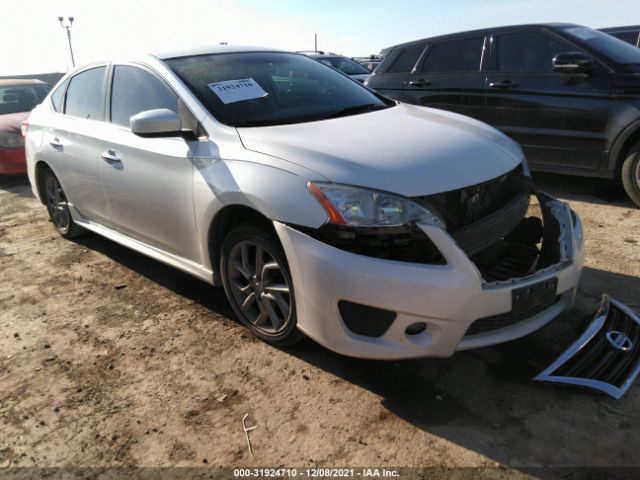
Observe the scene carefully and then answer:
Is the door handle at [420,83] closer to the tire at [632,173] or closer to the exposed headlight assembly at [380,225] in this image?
the tire at [632,173]

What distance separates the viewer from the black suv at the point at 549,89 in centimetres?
473

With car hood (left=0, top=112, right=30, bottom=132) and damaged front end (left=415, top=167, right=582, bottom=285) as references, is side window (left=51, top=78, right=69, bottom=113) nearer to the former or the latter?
car hood (left=0, top=112, right=30, bottom=132)

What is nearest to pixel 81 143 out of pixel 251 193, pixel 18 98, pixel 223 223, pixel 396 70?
pixel 223 223

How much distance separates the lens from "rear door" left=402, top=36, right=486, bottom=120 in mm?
5711

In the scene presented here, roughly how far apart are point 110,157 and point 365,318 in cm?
223

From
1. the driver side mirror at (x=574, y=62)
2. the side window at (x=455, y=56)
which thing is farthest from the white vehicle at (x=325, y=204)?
the side window at (x=455, y=56)

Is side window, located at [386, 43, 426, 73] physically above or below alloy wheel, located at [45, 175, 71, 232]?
above

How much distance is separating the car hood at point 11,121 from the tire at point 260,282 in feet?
19.8

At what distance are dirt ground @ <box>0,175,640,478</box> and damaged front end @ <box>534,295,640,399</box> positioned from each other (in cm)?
7

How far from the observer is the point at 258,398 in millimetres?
2523

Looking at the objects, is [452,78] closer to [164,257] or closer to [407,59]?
[407,59]

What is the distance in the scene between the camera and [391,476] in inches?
79.6

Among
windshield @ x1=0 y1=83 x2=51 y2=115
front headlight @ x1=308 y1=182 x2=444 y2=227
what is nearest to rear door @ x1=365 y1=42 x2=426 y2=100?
front headlight @ x1=308 y1=182 x2=444 y2=227

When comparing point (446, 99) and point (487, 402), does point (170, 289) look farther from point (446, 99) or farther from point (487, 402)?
point (446, 99)
